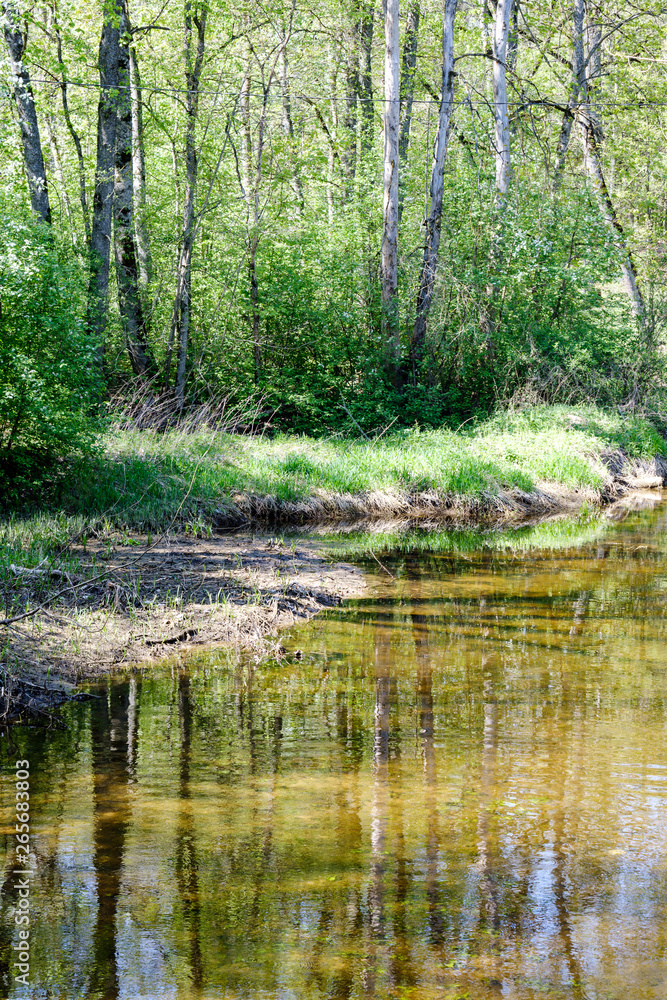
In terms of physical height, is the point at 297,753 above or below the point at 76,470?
below

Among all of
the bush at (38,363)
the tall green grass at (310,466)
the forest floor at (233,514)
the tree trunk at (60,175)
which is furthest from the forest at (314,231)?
the bush at (38,363)

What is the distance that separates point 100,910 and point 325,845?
1.21m

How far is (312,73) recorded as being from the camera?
2642cm

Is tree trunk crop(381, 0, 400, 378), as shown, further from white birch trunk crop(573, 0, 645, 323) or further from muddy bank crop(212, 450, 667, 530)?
white birch trunk crop(573, 0, 645, 323)

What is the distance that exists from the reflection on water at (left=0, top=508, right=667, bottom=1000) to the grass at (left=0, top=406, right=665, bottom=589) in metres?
2.88

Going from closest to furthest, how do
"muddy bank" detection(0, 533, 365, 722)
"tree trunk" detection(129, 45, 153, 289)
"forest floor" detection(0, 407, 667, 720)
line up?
"muddy bank" detection(0, 533, 365, 722) < "forest floor" detection(0, 407, 667, 720) < "tree trunk" detection(129, 45, 153, 289)

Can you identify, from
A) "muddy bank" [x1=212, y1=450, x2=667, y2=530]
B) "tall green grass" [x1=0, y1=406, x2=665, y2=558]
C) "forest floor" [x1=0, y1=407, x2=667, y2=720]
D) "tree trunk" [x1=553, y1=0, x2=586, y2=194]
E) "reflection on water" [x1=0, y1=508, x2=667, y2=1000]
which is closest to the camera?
"reflection on water" [x1=0, y1=508, x2=667, y2=1000]

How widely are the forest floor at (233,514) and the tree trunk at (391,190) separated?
10.3 feet

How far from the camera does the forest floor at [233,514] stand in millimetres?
7855

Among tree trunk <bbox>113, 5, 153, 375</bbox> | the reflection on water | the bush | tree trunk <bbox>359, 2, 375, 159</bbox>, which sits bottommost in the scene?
the reflection on water

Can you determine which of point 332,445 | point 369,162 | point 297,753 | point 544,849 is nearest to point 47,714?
point 297,753

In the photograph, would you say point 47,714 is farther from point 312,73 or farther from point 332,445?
point 312,73

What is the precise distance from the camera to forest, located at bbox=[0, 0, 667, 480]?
58.8 ft

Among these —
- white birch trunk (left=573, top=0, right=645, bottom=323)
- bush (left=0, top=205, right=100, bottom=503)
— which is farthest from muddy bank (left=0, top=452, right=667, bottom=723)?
white birch trunk (left=573, top=0, right=645, bottom=323)
